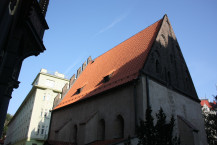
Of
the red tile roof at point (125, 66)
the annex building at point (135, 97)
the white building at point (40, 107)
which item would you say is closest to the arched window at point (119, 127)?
the annex building at point (135, 97)

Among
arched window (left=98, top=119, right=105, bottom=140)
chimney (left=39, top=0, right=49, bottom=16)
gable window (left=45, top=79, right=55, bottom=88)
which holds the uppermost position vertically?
gable window (left=45, top=79, right=55, bottom=88)

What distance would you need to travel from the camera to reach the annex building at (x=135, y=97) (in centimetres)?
1296

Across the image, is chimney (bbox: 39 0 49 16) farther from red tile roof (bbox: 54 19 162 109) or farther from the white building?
the white building

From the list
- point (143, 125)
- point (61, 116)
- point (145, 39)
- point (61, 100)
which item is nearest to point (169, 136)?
point (143, 125)

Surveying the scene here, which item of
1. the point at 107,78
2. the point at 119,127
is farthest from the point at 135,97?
the point at 107,78

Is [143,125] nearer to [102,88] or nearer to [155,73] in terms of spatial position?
[155,73]

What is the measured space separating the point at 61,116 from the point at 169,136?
14109mm

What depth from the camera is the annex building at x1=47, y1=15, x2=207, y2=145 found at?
42.5 ft

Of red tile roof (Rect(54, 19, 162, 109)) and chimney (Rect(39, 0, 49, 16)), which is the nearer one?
chimney (Rect(39, 0, 49, 16))

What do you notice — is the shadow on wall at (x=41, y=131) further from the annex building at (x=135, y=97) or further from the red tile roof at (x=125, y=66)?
the red tile roof at (x=125, y=66)

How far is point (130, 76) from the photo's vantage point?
13875 mm

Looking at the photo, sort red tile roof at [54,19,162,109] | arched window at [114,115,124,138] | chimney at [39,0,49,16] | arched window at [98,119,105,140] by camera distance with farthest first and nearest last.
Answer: arched window at [98,119,105,140], red tile roof at [54,19,162,109], arched window at [114,115,124,138], chimney at [39,0,49,16]

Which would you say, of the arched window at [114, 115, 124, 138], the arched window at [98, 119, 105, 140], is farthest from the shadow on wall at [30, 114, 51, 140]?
the arched window at [114, 115, 124, 138]

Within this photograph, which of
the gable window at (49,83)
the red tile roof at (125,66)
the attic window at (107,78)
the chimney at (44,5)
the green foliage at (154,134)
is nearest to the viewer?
the green foliage at (154,134)
